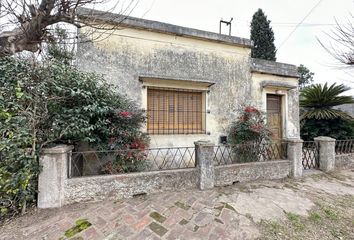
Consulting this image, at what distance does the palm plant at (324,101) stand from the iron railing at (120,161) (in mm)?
6463

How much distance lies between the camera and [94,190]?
3.51 meters

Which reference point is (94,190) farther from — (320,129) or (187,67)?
(320,129)

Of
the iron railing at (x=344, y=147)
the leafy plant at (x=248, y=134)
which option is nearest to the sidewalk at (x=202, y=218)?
the leafy plant at (x=248, y=134)

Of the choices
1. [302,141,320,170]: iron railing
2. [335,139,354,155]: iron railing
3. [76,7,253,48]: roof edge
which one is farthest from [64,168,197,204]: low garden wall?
[335,139,354,155]: iron railing

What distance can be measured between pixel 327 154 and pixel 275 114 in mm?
1969

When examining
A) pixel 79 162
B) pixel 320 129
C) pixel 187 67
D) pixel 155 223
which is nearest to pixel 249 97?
pixel 187 67

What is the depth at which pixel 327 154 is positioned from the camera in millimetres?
5699

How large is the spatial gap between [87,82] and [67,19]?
123 cm

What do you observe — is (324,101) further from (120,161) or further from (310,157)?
(120,161)

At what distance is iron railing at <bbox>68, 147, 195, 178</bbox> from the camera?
3.96 m

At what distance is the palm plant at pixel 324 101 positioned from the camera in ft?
25.1

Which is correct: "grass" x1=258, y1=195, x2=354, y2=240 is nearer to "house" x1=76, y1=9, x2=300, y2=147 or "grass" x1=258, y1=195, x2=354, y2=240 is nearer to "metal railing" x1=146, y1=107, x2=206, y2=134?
"house" x1=76, y1=9, x2=300, y2=147

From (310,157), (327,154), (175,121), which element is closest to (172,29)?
(175,121)

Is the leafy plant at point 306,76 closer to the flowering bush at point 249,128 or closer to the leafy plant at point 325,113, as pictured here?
the leafy plant at point 325,113
